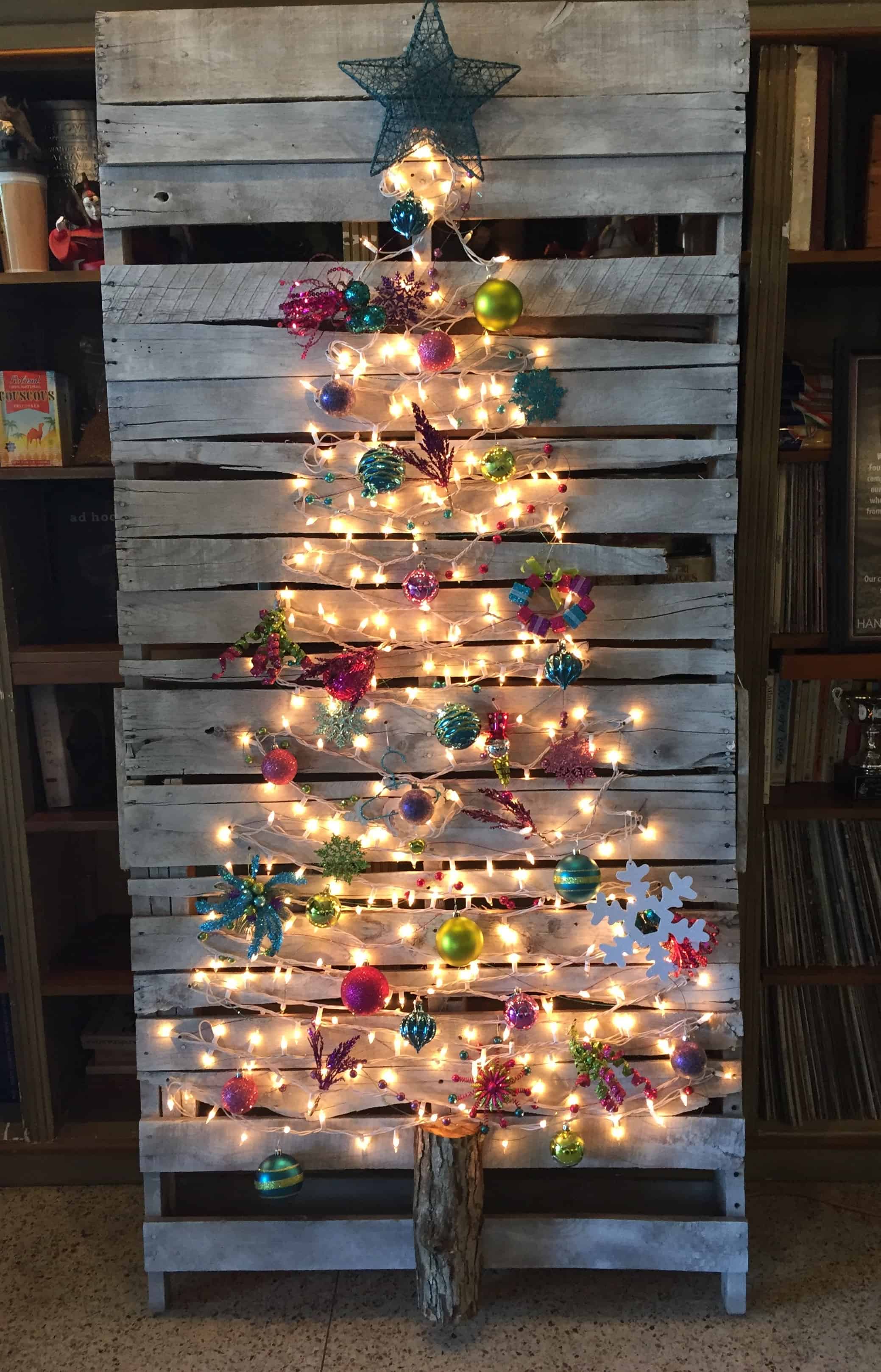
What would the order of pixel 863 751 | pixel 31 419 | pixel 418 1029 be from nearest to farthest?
pixel 418 1029
pixel 31 419
pixel 863 751

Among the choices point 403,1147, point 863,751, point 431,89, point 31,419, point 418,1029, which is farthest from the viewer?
point 863,751

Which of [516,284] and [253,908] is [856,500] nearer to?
[516,284]

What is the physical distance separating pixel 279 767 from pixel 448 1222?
34.1 inches

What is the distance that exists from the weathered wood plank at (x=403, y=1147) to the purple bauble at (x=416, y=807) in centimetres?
62

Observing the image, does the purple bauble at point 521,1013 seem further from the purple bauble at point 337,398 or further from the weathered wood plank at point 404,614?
the purple bauble at point 337,398

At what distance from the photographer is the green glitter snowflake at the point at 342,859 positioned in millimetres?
1735

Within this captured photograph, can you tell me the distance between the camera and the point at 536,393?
5.58 ft

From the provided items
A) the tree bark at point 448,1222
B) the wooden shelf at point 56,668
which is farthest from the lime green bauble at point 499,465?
the tree bark at point 448,1222

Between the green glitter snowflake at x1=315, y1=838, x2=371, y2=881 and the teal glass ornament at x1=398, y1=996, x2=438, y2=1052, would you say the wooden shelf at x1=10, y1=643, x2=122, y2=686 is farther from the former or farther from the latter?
the teal glass ornament at x1=398, y1=996, x2=438, y2=1052

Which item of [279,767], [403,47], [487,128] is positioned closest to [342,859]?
[279,767]

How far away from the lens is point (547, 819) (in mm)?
1791

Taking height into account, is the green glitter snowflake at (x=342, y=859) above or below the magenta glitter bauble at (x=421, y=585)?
below

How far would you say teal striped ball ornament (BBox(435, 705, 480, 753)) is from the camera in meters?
1.63

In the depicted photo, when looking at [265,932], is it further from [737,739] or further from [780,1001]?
[780,1001]
